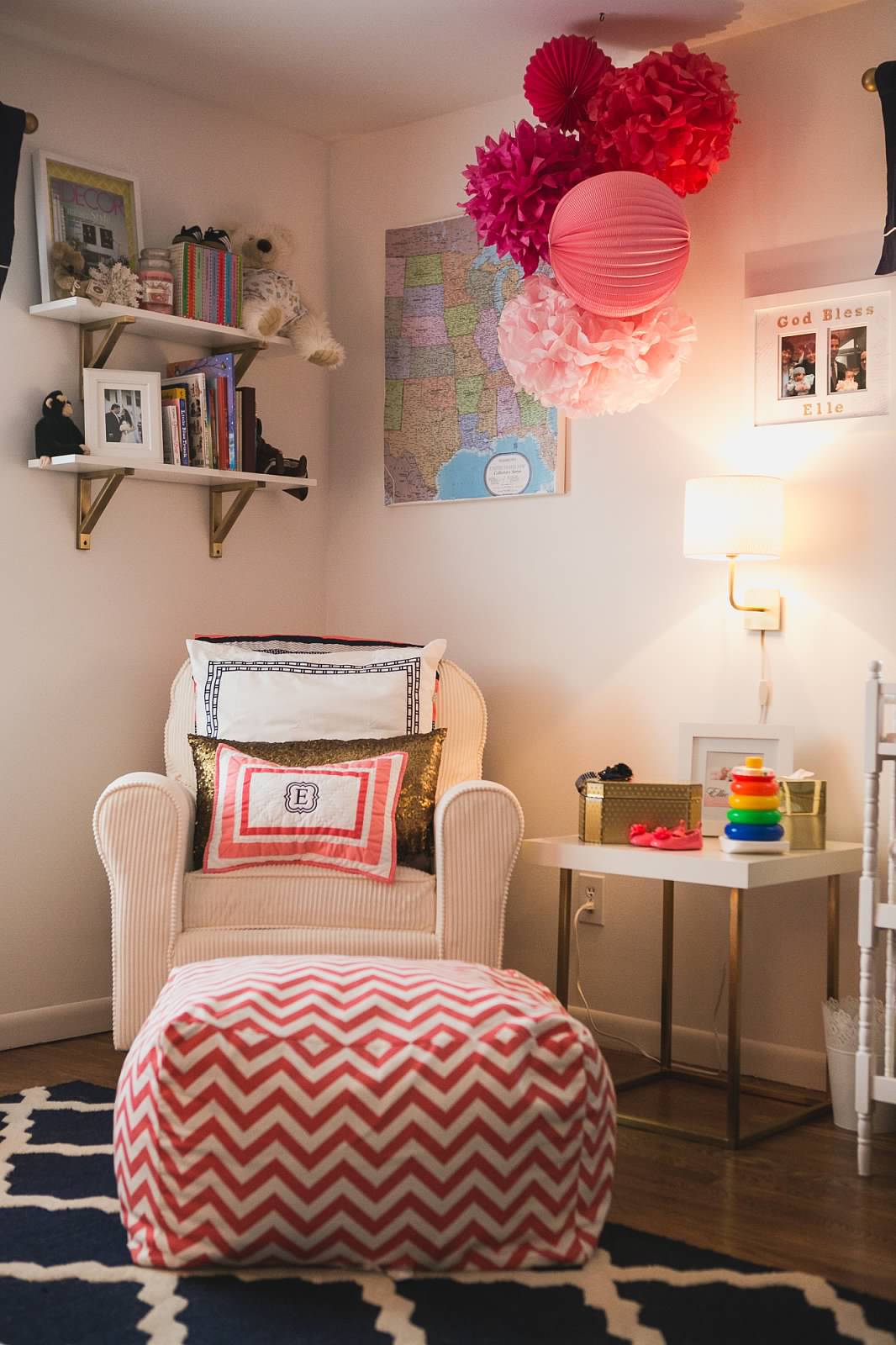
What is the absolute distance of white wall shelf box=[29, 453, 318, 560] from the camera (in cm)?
320

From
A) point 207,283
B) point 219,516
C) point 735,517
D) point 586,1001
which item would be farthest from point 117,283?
point 586,1001

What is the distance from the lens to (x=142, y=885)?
2.76 metres

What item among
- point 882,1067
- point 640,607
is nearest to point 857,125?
point 640,607

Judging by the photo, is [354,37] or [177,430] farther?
[177,430]

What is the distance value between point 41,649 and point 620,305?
1.55 metres

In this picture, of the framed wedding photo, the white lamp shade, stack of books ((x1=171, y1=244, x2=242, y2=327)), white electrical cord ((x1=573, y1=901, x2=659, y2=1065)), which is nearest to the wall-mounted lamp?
the white lamp shade

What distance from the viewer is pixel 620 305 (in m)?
2.92

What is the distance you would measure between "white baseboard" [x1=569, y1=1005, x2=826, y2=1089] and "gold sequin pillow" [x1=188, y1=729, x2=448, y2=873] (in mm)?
712

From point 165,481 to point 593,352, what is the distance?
3.97 feet

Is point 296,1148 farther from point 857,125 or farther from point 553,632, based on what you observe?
point 857,125

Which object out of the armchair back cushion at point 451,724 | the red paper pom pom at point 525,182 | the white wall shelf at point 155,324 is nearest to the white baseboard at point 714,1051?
the armchair back cushion at point 451,724

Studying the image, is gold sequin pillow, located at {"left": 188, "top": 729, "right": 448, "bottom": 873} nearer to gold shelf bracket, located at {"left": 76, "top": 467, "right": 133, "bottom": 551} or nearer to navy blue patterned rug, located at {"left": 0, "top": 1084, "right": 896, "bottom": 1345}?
gold shelf bracket, located at {"left": 76, "top": 467, "right": 133, "bottom": 551}

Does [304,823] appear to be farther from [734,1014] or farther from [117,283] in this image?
[117,283]

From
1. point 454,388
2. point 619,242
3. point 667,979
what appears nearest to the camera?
point 619,242
